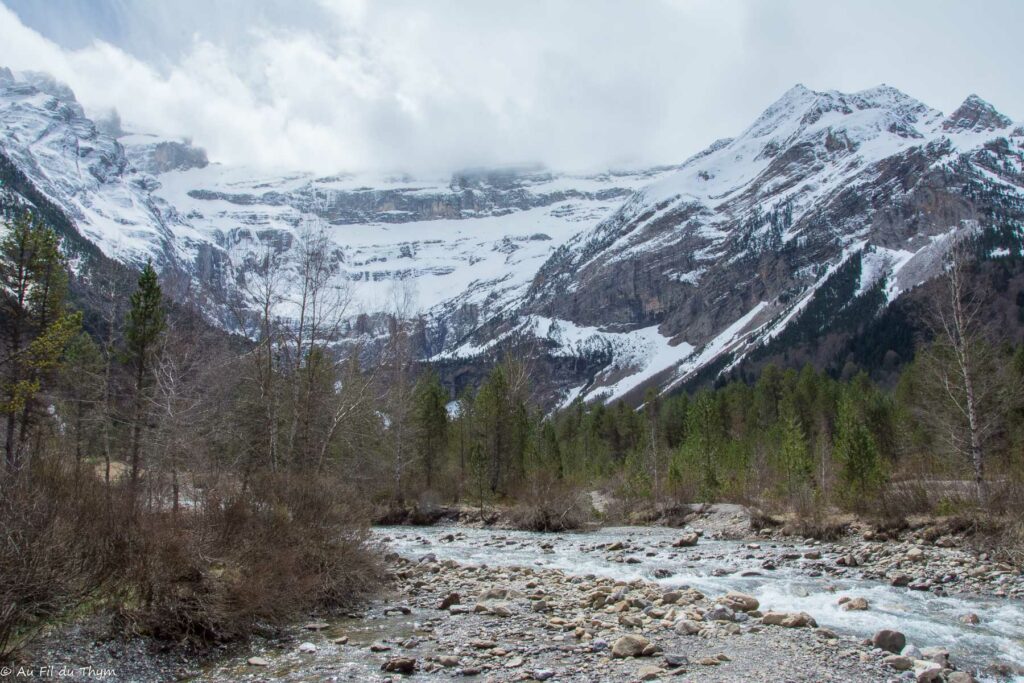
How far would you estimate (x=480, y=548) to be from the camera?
1010 inches

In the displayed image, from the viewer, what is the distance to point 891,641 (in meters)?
10.2

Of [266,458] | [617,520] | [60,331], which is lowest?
[617,520]

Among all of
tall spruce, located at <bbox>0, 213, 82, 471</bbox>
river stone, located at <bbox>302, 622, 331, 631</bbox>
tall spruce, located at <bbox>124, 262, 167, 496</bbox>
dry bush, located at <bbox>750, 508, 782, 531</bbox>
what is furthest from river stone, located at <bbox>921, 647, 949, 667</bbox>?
tall spruce, located at <bbox>124, 262, 167, 496</bbox>

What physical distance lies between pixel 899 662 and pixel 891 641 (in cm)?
97

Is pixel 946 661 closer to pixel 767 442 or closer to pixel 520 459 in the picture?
pixel 520 459

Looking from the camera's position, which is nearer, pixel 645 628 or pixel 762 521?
pixel 645 628

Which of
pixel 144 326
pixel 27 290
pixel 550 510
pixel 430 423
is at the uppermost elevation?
pixel 27 290

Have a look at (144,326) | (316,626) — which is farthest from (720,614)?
(144,326)

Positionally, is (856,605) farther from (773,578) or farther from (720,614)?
(773,578)

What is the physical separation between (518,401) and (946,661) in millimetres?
39284

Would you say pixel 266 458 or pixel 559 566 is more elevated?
pixel 266 458

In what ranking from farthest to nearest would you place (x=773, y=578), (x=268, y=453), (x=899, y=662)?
(x=268, y=453) < (x=773, y=578) < (x=899, y=662)

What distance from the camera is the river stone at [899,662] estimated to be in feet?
30.4

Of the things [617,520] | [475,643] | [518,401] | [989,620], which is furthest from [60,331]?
[518,401]
